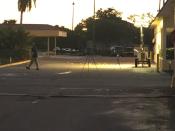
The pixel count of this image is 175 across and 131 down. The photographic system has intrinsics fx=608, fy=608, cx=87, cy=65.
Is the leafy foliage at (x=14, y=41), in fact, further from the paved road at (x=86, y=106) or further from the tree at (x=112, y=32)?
the tree at (x=112, y=32)

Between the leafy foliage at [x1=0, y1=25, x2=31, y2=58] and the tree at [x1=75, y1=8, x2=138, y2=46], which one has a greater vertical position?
the tree at [x1=75, y1=8, x2=138, y2=46]

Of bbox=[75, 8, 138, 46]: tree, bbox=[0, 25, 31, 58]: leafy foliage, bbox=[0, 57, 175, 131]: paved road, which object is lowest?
bbox=[0, 57, 175, 131]: paved road

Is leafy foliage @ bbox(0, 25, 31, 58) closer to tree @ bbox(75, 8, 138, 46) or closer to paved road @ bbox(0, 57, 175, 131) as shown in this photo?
paved road @ bbox(0, 57, 175, 131)

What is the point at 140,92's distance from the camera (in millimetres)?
21953

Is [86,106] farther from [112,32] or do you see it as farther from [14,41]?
[112,32]

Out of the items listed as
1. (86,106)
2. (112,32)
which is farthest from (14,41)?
(112,32)

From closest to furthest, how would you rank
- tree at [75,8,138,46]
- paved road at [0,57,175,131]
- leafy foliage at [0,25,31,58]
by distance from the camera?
paved road at [0,57,175,131], leafy foliage at [0,25,31,58], tree at [75,8,138,46]

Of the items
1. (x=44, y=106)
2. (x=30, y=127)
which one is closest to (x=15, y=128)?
(x=30, y=127)

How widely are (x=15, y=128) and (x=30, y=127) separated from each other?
342mm

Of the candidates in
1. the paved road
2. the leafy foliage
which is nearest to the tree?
the leafy foliage

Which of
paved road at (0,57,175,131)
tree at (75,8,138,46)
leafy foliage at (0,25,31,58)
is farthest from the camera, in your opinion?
tree at (75,8,138,46)

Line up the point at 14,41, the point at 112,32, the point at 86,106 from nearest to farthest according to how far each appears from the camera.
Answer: the point at 86,106 < the point at 14,41 < the point at 112,32

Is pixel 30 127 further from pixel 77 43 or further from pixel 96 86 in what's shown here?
pixel 77 43

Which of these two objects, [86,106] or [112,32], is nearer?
[86,106]
